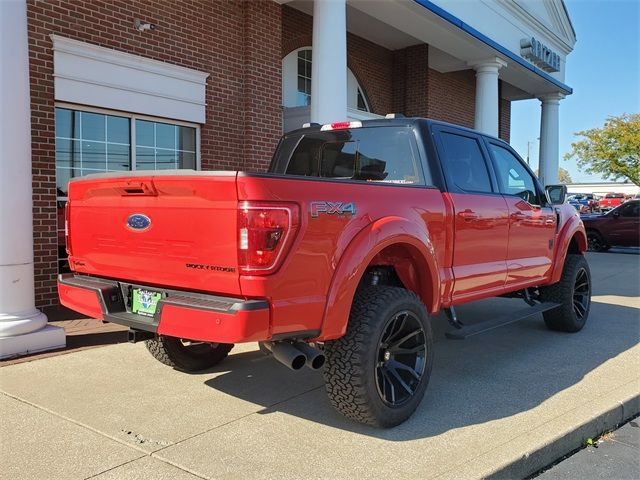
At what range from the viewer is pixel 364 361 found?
3.45 m

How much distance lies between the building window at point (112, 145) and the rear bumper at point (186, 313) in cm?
369

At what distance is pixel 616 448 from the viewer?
371 centimetres

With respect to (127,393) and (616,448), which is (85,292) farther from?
(616,448)

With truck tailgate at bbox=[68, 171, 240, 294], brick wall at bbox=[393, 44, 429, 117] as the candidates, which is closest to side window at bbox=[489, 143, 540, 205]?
truck tailgate at bbox=[68, 171, 240, 294]

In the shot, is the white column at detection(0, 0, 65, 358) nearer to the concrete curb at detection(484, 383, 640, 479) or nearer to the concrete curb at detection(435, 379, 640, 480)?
the concrete curb at detection(435, 379, 640, 480)

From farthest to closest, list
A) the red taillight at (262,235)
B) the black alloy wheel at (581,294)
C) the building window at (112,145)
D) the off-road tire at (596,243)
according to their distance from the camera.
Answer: the off-road tire at (596,243) < the building window at (112,145) < the black alloy wheel at (581,294) < the red taillight at (262,235)

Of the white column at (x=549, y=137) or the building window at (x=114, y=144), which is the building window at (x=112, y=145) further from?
the white column at (x=549, y=137)

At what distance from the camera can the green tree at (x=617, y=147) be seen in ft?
133

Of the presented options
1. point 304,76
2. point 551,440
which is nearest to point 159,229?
point 551,440

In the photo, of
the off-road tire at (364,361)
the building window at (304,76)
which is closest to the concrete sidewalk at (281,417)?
the off-road tire at (364,361)

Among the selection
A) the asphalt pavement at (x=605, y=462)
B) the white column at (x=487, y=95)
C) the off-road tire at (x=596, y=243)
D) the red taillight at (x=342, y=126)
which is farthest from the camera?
the off-road tire at (x=596, y=243)

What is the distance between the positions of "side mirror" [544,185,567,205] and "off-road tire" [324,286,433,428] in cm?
315

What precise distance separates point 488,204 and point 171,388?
2865mm

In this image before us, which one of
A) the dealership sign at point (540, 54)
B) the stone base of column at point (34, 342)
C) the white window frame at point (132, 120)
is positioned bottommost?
the stone base of column at point (34, 342)
